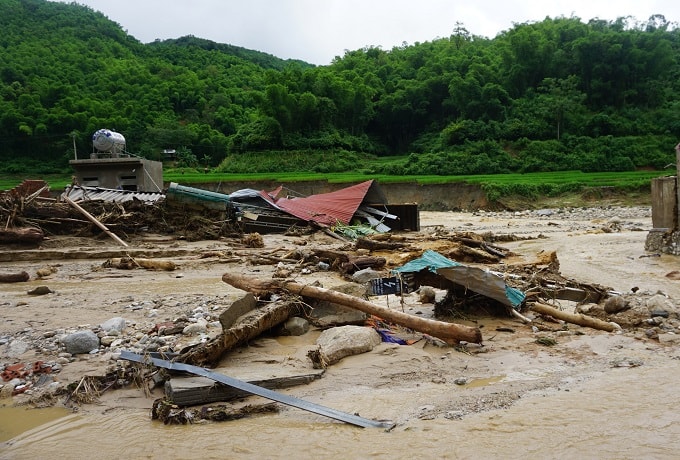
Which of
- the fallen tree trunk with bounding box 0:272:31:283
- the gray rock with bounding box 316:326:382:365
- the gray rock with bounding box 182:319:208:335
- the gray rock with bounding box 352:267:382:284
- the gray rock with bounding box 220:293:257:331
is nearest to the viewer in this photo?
the gray rock with bounding box 316:326:382:365

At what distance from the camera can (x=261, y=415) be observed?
15.1ft

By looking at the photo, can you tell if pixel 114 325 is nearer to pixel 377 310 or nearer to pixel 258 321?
pixel 258 321

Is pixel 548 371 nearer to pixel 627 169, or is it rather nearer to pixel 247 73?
pixel 627 169

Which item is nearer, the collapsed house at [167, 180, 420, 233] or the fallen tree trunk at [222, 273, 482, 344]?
the fallen tree trunk at [222, 273, 482, 344]

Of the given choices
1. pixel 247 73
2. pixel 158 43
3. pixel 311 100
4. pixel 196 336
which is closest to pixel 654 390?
pixel 196 336

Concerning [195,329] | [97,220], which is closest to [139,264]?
[97,220]

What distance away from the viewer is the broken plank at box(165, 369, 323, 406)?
15.3 feet

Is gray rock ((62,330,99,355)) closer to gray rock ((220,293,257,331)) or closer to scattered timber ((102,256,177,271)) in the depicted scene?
gray rock ((220,293,257,331))

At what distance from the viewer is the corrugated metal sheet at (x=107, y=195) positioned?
19.2 meters

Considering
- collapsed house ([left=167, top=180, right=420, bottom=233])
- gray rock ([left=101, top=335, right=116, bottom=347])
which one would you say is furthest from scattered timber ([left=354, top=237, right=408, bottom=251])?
gray rock ([left=101, top=335, right=116, bottom=347])

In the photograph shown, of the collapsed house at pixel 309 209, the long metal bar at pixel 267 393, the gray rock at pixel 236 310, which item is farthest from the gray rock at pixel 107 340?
the collapsed house at pixel 309 209

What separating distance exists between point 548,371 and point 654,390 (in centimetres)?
97

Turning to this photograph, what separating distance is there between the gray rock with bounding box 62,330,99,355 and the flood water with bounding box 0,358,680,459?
129 centimetres

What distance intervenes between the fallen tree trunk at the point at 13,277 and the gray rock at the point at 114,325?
6200mm
